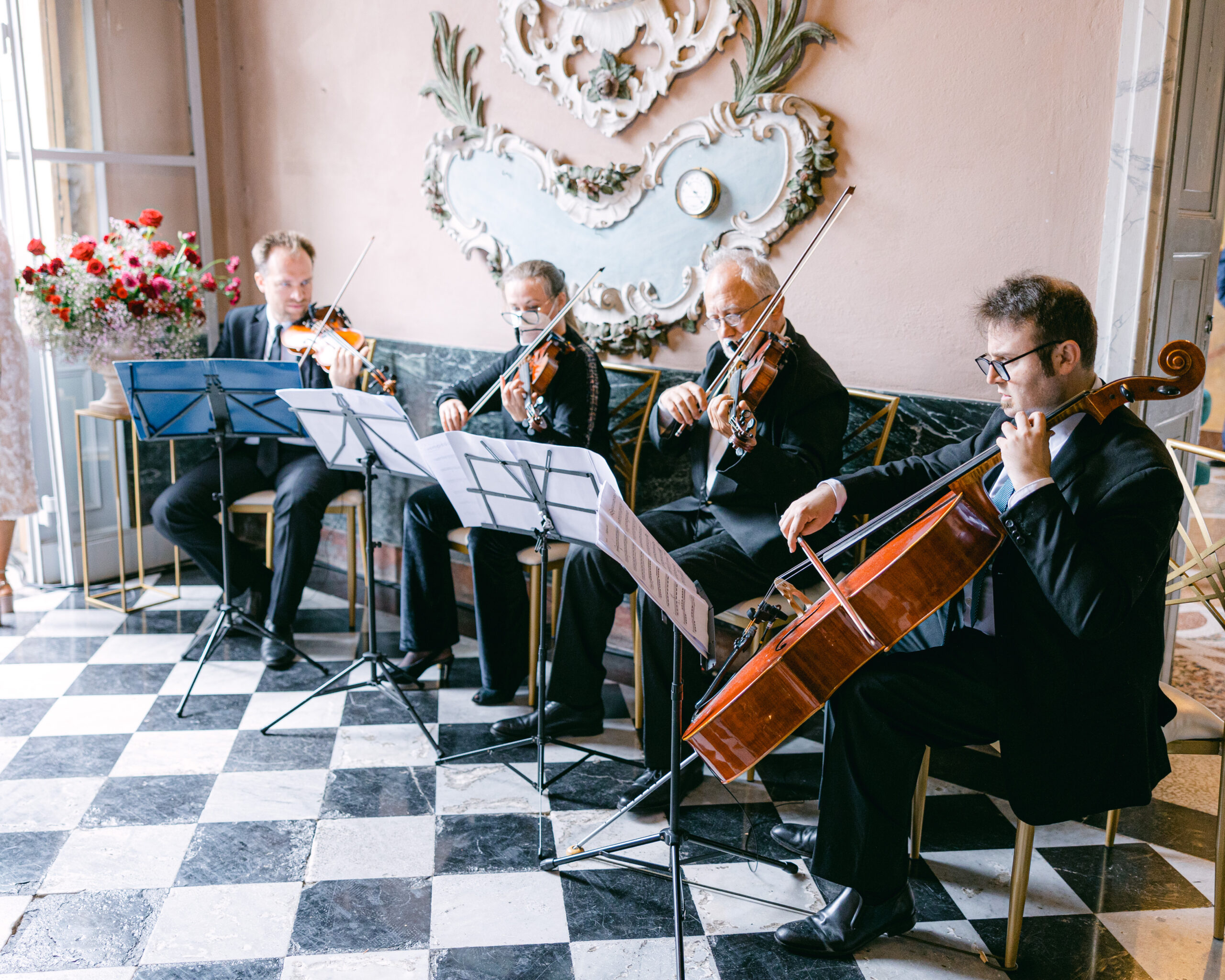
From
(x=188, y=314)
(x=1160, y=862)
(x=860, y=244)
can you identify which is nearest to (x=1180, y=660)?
(x=1160, y=862)

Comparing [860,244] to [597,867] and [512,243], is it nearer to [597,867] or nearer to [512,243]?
[512,243]

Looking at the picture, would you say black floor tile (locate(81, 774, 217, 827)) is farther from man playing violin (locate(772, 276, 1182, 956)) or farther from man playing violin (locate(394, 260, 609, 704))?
man playing violin (locate(772, 276, 1182, 956))

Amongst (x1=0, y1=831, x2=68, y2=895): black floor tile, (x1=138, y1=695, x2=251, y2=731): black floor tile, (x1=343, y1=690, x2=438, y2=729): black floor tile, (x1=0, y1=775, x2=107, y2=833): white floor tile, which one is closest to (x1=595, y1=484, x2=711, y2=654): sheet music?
(x1=343, y1=690, x2=438, y2=729): black floor tile

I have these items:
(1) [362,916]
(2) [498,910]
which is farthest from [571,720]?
(1) [362,916]

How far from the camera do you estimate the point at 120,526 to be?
353cm

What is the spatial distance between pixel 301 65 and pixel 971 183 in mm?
2539

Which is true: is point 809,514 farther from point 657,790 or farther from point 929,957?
point 929,957

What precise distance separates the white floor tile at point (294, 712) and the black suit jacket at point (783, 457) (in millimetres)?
1207

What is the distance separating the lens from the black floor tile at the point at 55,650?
313 cm

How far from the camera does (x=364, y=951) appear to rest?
1.84 meters

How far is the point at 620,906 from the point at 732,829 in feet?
1.26

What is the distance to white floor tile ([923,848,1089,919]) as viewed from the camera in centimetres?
200

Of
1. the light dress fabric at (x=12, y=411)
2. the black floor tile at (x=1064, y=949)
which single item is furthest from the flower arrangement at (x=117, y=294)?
the black floor tile at (x=1064, y=949)

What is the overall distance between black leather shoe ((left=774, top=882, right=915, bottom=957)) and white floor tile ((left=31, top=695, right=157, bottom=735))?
180cm
